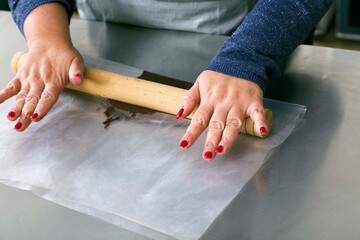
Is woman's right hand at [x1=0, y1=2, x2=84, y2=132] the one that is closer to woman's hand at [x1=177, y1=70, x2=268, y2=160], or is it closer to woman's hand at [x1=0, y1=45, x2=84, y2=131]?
woman's hand at [x1=0, y1=45, x2=84, y2=131]

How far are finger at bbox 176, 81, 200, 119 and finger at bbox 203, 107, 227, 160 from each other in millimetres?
34

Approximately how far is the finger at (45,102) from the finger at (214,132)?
24cm

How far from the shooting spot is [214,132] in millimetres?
678

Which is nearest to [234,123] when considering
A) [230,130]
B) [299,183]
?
[230,130]

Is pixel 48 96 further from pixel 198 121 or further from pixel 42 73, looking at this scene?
pixel 198 121

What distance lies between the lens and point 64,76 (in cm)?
82

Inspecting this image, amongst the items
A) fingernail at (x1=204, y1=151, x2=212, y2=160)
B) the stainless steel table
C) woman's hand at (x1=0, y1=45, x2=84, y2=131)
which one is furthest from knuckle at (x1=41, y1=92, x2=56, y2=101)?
fingernail at (x1=204, y1=151, x2=212, y2=160)

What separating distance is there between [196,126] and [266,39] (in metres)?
0.17

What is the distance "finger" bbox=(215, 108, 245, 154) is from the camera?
0.66 meters

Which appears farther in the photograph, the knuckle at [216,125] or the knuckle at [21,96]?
the knuckle at [21,96]

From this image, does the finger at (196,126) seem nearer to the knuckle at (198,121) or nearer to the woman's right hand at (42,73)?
the knuckle at (198,121)

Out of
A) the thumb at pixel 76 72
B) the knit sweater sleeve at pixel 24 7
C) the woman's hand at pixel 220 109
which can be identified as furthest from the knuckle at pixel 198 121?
the knit sweater sleeve at pixel 24 7

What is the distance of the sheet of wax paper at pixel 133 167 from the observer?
600 mm

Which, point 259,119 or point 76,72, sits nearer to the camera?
point 259,119
